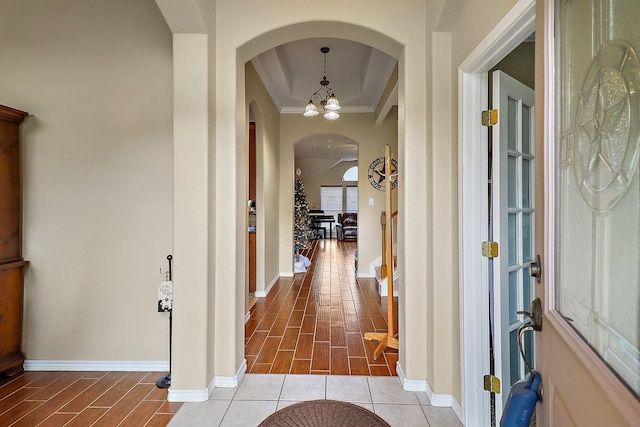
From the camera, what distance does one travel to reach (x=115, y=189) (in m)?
2.51

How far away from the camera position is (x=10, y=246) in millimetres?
2418

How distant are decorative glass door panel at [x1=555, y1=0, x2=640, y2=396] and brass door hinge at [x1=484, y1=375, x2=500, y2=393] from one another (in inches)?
43.9

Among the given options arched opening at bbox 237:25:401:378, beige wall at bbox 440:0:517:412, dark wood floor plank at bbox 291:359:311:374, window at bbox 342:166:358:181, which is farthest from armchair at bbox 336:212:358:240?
beige wall at bbox 440:0:517:412

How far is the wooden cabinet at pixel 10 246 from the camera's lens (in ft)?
7.75

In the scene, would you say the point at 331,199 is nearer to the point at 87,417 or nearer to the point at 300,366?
the point at 300,366

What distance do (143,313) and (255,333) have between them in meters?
1.09

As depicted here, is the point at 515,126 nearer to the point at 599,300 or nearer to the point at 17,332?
the point at 599,300

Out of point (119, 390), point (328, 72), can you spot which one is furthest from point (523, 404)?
point (328, 72)

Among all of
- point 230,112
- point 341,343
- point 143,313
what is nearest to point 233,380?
point 143,313

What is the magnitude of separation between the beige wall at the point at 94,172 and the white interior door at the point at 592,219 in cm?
237

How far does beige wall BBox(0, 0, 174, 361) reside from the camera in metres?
2.50

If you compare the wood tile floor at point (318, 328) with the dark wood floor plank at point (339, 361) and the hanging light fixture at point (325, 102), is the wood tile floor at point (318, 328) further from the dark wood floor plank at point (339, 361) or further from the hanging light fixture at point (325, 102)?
the hanging light fixture at point (325, 102)

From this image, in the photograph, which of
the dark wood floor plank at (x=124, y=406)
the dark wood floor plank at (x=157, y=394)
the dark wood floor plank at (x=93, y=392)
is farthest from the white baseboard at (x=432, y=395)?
the dark wood floor plank at (x=93, y=392)

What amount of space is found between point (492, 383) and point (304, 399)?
3.63ft
